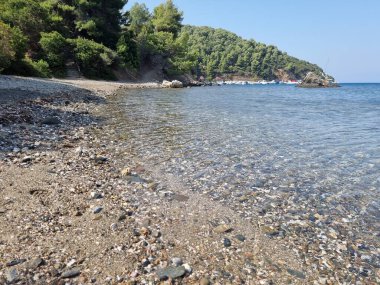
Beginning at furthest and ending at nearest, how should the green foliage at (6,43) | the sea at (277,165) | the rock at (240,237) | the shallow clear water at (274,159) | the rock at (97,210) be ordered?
the green foliage at (6,43) → the shallow clear water at (274,159) → the sea at (277,165) → the rock at (97,210) → the rock at (240,237)

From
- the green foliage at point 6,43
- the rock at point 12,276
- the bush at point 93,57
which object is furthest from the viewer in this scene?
the bush at point 93,57

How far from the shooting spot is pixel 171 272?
15.1 feet

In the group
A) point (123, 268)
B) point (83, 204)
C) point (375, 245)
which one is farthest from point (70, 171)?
point (375, 245)

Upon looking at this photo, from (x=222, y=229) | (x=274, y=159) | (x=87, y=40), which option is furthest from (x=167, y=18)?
(x=222, y=229)

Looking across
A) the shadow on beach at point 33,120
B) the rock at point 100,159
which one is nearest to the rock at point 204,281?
the rock at point 100,159

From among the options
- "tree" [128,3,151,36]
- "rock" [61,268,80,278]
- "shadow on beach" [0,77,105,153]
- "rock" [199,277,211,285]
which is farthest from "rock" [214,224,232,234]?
"tree" [128,3,151,36]

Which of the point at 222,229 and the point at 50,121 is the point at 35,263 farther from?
the point at 50,121

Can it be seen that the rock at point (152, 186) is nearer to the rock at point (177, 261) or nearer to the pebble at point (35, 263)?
the rock at point (177, 261)

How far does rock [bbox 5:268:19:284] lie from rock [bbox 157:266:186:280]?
79.9 inches

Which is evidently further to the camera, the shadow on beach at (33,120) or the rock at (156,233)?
the shadow on beach at (33,120)

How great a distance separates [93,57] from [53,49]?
6.85 m

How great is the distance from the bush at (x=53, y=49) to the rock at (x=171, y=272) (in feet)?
165

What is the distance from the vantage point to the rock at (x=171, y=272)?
4.51m

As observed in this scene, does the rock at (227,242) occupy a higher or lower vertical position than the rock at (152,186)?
higher
